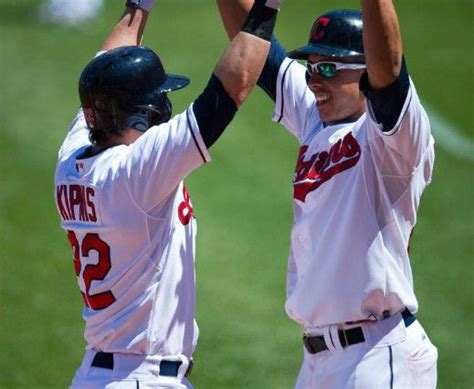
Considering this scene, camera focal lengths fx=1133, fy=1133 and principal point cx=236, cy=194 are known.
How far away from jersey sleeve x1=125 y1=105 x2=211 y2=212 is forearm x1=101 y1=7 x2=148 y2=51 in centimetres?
119

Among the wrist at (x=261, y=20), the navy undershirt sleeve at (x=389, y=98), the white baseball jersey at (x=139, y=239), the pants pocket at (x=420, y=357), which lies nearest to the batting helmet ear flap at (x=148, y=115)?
the white baseball jersey at (x=139, y=239)

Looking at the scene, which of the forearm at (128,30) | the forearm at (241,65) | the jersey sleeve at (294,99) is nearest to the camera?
the forearm at (241,65)

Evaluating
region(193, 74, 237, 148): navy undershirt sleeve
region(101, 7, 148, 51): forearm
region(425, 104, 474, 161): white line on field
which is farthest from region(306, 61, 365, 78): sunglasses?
region(425, 104, 474, 161): white line on field

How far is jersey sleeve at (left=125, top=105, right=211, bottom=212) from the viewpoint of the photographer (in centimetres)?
521

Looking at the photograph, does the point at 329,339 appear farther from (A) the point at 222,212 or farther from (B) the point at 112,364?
(A) the point at 222,212

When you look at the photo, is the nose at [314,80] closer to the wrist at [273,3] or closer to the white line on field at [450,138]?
the wrist at [273,3]

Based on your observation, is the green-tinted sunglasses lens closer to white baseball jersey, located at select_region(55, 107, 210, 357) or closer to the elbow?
the elbow

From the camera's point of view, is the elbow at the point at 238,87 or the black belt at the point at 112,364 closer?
the elbow at the point at 238,87

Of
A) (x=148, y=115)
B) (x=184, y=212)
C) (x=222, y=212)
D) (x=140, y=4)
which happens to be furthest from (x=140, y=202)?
(x=222, y=212)

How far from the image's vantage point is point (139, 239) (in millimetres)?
5387

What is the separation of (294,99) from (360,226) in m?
1.13

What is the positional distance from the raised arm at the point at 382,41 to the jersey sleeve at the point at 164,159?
0.86m

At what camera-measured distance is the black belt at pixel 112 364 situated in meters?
5.46

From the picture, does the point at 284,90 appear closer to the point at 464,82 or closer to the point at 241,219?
the point at 241,219
